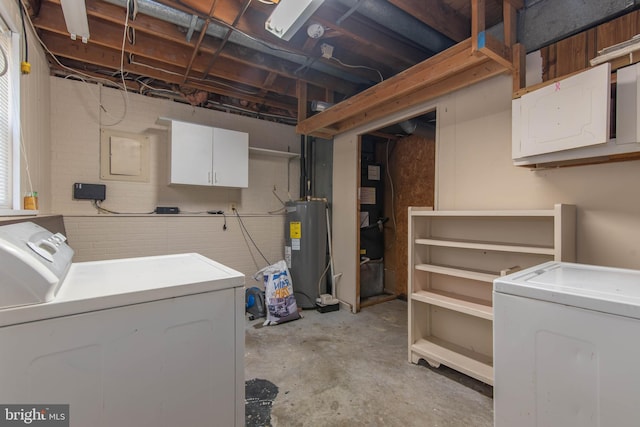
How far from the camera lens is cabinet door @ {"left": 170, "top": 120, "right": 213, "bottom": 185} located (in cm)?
307

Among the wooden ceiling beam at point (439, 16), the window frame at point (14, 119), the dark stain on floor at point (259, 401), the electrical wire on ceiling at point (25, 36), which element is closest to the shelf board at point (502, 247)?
the dark stain on floor at point (259, 401)

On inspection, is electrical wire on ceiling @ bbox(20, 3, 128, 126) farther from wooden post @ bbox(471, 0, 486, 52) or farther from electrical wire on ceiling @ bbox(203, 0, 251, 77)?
wooden post @ bbox(471, 0, 486, 52)

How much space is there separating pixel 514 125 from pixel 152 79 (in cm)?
370

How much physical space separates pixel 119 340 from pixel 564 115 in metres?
2.19

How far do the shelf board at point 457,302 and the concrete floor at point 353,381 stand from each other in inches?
21.2

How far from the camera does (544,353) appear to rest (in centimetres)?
95

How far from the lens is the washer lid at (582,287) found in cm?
84

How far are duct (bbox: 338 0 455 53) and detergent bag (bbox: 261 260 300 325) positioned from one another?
8.39ft

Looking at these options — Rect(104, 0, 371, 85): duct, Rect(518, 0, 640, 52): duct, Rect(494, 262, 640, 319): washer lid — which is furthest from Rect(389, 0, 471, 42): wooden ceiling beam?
Rect(494, 262, 640, 319): washer lid

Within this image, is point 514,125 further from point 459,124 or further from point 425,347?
point 425,347

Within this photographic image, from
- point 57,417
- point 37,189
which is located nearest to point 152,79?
point 37,189

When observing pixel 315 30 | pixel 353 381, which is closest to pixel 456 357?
pixel 353 381

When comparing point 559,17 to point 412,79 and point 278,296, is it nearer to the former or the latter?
point 412,79

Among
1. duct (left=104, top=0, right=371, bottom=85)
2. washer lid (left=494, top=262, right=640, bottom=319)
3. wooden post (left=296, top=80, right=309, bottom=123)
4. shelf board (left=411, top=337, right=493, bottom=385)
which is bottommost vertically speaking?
shelf board (left=411, top=337, right=493, bottom=385)
